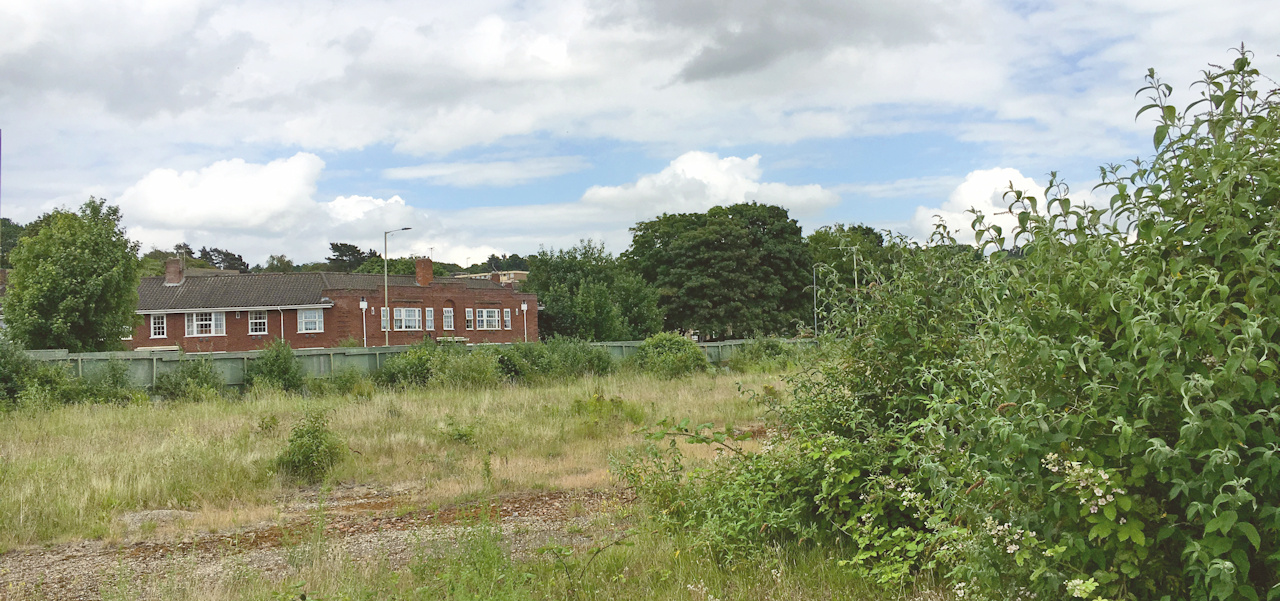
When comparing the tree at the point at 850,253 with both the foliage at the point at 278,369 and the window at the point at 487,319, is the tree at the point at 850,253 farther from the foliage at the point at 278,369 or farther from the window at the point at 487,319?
the window at the point at 487,319

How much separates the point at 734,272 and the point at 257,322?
99.5ft

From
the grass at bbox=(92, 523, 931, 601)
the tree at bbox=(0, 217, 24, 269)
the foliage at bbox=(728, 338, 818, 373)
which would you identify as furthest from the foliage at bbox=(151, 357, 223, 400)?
the tree at bbox=(0, 217, 24, 269)

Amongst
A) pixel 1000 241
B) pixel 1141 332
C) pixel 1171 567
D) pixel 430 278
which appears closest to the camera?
pixel 1141 332

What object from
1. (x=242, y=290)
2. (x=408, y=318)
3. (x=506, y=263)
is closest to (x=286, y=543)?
(x=408, y=318)

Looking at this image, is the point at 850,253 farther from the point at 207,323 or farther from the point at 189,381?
the point at 207,323

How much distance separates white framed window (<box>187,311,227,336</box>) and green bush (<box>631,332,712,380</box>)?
32.8m

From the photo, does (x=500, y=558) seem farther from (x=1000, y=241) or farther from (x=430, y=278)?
(x=430, y=278)

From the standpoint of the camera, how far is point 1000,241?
396 cm

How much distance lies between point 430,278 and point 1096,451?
56981 millimetres

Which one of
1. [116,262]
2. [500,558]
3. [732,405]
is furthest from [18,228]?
[500,558]

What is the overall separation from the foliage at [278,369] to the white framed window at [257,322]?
3118 cm

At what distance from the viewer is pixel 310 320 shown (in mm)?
52156

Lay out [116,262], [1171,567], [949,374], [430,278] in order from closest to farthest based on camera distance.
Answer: [1171,567], [949,374], [116,262], [430,278]

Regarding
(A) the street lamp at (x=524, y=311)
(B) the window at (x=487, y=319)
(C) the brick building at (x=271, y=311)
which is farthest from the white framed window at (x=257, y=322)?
(A) the street lamp at (x=524, y=311)
